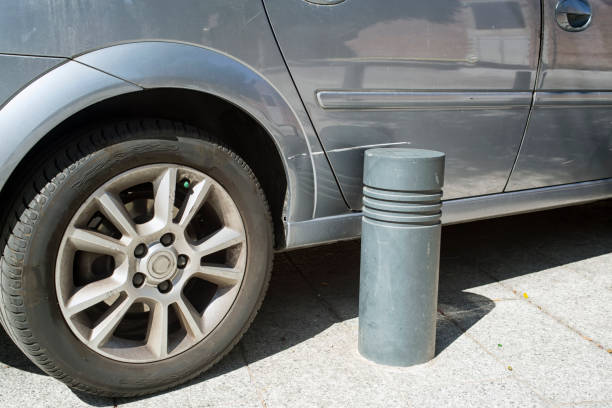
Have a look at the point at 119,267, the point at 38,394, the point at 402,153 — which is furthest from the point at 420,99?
the point at 38,394

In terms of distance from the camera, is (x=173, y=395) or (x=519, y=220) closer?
(x=173, y=395)

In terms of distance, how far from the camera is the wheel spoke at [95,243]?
2.17 m

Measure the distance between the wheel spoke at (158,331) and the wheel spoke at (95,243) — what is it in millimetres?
246

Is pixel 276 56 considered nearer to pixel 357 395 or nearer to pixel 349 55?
pixel 349 55

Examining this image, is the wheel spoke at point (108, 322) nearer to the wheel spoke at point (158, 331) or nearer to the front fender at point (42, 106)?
the wheel spoke at point (158, 331)

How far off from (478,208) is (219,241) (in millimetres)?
1253

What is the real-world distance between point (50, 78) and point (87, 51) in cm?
14

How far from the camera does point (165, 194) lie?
229 cm

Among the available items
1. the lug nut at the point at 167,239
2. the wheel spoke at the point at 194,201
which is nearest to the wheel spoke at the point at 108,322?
the lug nut at the point at 167,239

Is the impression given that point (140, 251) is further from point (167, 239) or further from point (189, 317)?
point (189, 317)

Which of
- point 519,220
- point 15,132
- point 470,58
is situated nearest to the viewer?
point 15,132

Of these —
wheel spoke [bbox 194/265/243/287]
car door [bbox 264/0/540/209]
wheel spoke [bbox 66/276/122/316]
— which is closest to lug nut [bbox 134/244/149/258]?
wheel spoke [bbox 66/276/122/316]

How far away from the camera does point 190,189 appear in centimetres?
238

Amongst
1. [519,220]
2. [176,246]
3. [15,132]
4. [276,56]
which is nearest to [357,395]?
[176,246]
